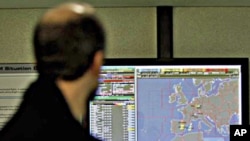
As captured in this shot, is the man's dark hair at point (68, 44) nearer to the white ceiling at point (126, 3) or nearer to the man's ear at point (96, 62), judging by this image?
the man's ear at point (96, 62)

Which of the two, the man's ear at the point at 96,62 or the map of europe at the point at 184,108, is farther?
the map of europe at the point at 184,108

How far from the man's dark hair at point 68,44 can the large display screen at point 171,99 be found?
0.87 m

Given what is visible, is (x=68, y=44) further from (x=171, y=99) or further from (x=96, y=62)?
(x=171, y=99)

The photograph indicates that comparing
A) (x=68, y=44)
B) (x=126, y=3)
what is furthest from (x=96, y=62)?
(x=126, y=3)

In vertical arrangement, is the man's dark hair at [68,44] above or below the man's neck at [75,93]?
above

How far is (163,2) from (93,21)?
87 centimetres

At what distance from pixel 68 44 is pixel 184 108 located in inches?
36.4

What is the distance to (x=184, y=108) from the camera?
4.50 feet

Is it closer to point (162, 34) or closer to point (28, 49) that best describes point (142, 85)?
point (162, 34)

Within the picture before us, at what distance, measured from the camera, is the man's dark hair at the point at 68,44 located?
48cm

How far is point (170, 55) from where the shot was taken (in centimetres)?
140

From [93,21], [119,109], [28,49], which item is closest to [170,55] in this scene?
[119,109]

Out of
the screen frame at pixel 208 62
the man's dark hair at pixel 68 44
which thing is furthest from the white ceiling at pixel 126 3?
the man's dark hair at pixel 68 44

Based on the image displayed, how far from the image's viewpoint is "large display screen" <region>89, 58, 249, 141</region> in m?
1.36
